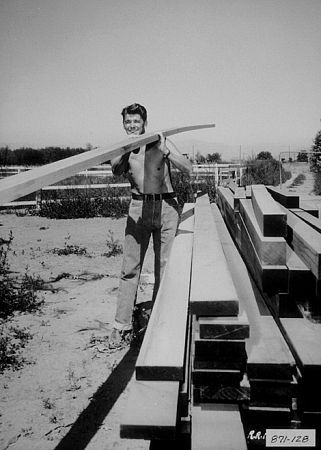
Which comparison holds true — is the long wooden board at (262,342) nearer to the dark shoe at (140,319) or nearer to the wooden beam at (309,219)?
the wooden beam at (309,219)

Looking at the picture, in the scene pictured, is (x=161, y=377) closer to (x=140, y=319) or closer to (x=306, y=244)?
(x=306, y=244)

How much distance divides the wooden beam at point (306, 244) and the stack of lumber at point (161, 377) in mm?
643

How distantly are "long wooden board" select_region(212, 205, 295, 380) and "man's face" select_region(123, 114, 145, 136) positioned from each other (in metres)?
1.69

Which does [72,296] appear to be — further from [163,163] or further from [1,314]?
[163,163]

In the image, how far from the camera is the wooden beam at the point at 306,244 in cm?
156

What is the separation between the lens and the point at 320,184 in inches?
723

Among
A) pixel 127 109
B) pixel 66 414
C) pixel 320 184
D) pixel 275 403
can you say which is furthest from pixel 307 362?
pixel 320 184

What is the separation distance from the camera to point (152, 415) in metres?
1.33

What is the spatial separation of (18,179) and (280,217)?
119 centimetres

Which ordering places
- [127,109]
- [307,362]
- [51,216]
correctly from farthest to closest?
Result: [51,216] < [127,109] < [307,362]

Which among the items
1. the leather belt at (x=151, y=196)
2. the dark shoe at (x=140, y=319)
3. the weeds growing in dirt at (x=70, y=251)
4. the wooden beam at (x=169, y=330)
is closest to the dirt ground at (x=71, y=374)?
the dark shoe at (x=140, y=319)

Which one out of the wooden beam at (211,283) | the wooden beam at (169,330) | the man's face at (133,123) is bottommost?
the wooden beam at (169,330)

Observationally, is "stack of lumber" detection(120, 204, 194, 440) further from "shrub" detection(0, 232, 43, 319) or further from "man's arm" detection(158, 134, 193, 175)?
"shrub" detection(0, 232, 43, 319)

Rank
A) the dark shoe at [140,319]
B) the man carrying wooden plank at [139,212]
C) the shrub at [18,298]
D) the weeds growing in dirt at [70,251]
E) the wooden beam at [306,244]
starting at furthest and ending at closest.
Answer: the weeds growing in dirt at [70,251], the shrub at [18,298], the dark shoe at [140,319], the man carrying wooden plank at [139,212], the wooden beam at [306,244]
